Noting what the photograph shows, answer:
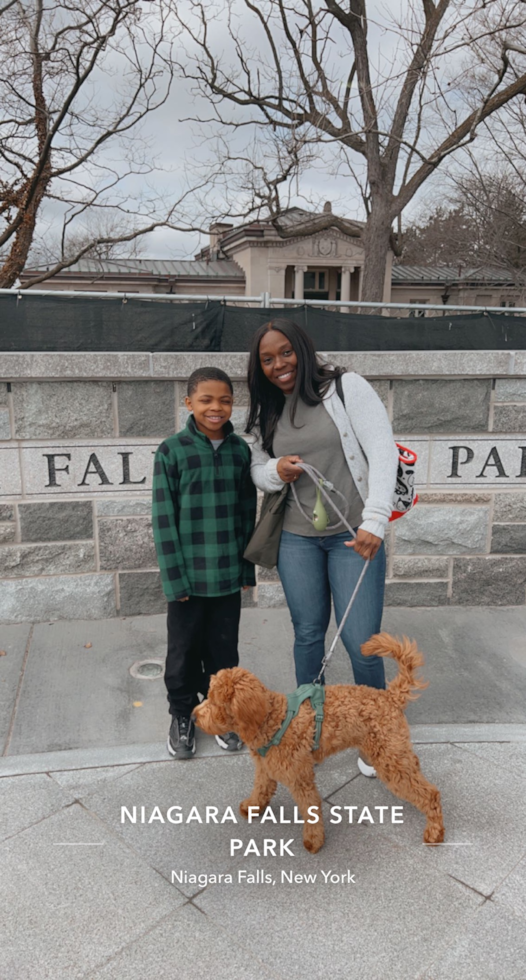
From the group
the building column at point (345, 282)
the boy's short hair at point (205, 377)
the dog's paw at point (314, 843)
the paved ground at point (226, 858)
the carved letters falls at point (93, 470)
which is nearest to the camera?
the paved ground at point (226, 858)

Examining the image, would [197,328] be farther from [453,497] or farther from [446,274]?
[446,274]

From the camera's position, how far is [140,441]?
4.32 meters

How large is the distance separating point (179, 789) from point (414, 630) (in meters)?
2.12

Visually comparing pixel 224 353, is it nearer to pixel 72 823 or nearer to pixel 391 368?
pixel 391 368

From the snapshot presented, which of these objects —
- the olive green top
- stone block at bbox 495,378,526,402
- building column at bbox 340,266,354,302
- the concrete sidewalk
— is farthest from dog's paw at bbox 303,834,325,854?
building column at bbox 340,266,354,302

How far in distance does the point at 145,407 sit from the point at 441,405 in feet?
6.62

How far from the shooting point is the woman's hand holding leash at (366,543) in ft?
8.09

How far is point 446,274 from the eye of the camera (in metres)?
25.6

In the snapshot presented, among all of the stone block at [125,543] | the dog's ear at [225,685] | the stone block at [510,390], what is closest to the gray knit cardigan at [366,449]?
the dog's ear at [225,685]

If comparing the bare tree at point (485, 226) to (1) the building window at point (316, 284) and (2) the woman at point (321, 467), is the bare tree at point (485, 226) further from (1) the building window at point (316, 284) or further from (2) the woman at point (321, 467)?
(2) the woman at point (321, 467)

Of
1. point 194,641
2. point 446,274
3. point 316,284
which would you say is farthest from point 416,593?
point 316,284

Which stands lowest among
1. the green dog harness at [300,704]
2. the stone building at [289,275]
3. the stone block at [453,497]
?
the green dog harness at [300,704]

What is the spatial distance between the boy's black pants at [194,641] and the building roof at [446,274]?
66.0 ft

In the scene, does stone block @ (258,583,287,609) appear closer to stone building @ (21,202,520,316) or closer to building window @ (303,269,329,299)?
stone building @ (21,202,520,316)
